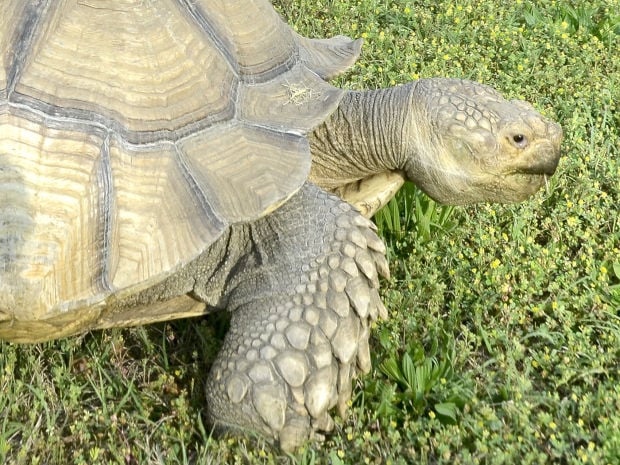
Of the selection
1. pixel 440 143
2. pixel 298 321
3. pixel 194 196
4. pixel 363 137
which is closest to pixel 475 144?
pixel 440 143

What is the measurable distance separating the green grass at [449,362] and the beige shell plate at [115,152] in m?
0.57

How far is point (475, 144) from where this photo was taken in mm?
3307

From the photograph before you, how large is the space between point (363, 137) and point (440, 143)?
0.37 meters

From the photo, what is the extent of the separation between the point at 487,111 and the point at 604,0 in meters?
3.16

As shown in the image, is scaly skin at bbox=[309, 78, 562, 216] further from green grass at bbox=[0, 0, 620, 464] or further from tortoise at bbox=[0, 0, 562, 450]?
green grass at bbox=[0, 0, 620, 464]

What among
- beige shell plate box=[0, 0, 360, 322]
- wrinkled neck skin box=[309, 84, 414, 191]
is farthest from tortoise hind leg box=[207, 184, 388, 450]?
wrinkled neck skin box=[309, 84, 414, 191]

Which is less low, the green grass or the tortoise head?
the tortoise head

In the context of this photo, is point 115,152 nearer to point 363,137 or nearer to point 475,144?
point 363,137

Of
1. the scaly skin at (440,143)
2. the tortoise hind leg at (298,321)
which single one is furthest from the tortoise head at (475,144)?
the tortoise hind leg at (298,321)

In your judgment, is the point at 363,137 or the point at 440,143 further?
the point at 363,137

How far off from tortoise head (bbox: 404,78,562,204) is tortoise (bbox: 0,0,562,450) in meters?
0.02

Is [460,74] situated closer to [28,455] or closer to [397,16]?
[397,16]

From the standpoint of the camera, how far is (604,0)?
227 inches

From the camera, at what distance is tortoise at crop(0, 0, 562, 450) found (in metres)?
2.62
